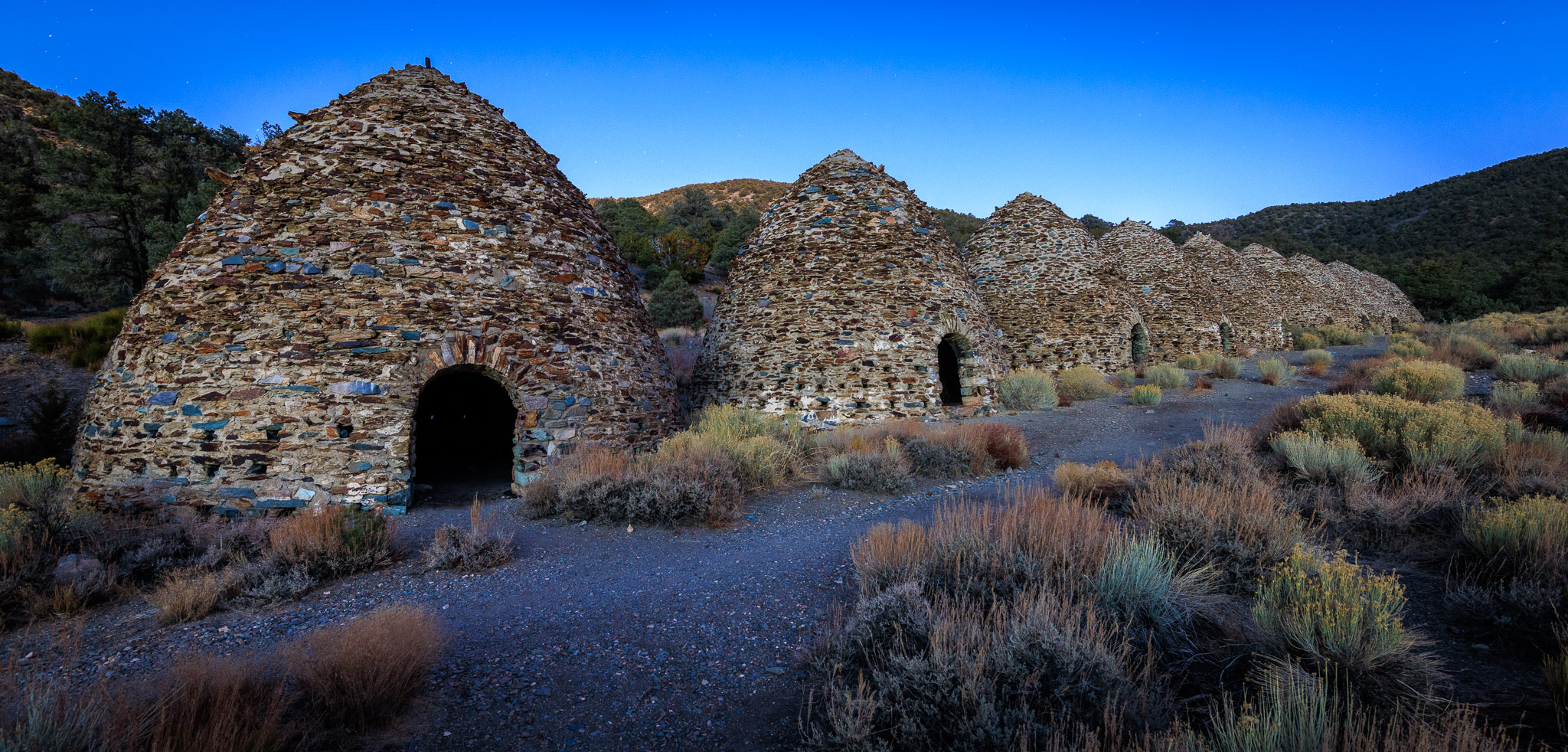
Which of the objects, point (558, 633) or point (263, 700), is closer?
point (263, 700)

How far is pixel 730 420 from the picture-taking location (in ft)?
27.3


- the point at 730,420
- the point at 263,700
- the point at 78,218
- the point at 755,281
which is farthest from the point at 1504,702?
the point at 78,218

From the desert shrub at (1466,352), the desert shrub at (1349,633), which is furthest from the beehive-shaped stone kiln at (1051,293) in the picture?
the desert shrub at (1349,633)

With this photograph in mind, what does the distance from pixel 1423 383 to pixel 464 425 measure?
52.9 feet

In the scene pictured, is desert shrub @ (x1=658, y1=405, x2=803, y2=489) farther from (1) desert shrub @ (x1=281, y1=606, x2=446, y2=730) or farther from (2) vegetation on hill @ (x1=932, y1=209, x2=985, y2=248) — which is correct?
(2) vegetation on hill @ (x1=932, y1=209, x2=985, y2=248)

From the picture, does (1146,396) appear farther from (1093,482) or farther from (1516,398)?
(1093,482)

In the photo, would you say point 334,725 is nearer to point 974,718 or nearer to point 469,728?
point 469,728

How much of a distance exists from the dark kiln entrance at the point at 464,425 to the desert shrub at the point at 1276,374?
1679 centimetres

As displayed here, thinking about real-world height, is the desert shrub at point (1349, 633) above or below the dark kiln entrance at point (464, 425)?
below

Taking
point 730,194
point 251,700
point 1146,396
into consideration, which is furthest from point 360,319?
point 730,194

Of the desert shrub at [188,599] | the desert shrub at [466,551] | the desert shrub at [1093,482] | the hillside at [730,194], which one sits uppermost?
the hillside at [730,194]

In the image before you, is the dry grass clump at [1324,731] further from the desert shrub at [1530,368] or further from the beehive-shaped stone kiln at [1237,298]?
the beehive-shaped stone kiln at [1237,298]

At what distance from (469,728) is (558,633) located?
2.68ft

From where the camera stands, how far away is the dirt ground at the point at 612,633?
238cm
